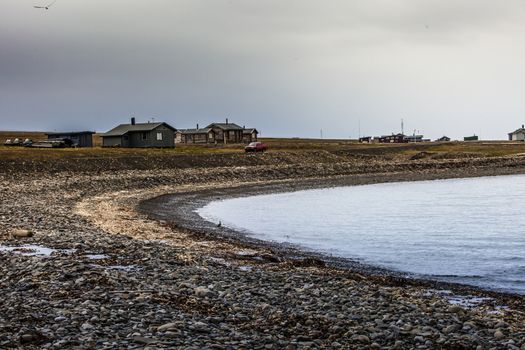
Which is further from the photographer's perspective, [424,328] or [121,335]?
[424,328]

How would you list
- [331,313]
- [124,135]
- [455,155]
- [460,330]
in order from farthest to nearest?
1. [455,155]
2. [124,135]
3. [331,313]
4. [460,330]

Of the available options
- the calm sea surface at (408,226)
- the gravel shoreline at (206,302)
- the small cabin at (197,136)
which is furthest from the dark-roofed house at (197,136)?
the gravel shoreline at (206,302)

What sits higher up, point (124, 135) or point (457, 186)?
point (124, 135)

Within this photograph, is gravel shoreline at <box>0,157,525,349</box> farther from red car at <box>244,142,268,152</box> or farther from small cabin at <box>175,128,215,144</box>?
small cabin at <box>175,128,215,144</box>

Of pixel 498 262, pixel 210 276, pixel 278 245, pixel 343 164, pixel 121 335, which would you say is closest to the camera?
pixel 121 335

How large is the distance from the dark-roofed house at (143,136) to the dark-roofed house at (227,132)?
39.4 metres

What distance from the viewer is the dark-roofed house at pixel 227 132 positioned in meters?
152

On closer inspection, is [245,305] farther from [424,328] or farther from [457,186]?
[457,186]

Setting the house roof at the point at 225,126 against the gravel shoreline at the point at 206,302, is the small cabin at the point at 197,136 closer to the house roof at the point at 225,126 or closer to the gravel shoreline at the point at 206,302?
the house roof at the point at 225,126

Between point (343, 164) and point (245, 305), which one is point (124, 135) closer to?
point (343, 164)

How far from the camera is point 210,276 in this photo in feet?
58.2

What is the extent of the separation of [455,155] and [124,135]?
62.8 metres

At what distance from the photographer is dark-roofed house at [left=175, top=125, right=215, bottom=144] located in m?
151

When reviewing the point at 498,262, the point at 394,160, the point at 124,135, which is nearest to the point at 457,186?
the point at 394,160
